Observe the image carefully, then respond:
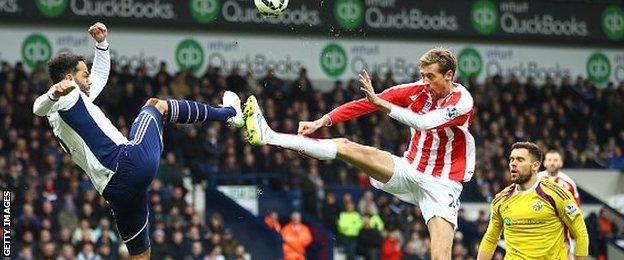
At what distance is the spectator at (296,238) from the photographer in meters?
19.0

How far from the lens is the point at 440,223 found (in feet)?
31.6

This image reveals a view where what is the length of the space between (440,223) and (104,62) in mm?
3125

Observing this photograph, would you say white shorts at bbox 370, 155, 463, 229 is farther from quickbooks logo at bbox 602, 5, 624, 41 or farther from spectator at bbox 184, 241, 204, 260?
quickbooks logo at bbox 602, 5, 624, 41

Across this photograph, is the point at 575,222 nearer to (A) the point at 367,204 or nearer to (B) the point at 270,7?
(B) the point at 270,7

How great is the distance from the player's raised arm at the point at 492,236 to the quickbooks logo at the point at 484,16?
15.9m

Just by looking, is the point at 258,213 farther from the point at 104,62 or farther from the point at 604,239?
the point at 104,62

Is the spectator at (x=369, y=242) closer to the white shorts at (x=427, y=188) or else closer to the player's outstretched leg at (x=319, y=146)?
the white shorts at (x=427, y=188)

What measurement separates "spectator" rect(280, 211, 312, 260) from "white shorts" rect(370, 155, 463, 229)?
931 cm

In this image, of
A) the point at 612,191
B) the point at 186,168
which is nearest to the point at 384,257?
the point at 186,168

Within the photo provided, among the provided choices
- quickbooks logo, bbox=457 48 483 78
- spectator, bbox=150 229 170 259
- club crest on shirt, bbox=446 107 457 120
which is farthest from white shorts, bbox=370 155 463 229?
quickbooks logo, bbox=457 48 483 78

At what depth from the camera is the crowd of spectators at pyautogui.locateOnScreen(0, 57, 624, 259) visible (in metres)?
17.7

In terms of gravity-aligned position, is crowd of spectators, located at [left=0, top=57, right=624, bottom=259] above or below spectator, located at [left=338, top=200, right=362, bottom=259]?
above

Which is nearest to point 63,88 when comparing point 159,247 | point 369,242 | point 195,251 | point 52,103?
point 52,103

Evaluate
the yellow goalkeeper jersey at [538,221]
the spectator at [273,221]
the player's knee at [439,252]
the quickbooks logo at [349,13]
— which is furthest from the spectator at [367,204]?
the player's knee at [439,252]
